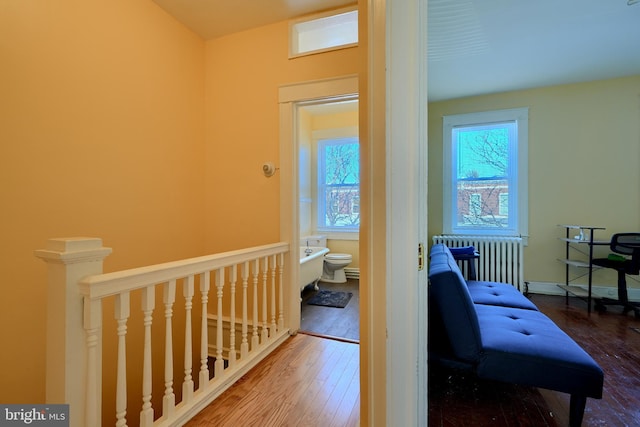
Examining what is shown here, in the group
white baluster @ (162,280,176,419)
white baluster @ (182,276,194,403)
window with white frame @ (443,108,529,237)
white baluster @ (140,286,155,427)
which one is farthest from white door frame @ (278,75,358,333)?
window with white frame @ (443,108,529,237)

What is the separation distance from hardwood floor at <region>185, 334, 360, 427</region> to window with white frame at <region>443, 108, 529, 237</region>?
2793 millimetres

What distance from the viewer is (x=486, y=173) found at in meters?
3.80

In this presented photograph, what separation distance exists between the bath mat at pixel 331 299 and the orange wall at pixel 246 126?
127cm

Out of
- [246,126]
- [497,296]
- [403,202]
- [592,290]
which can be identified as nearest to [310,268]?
[246,126]

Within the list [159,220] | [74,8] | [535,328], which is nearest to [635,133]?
[535,328]

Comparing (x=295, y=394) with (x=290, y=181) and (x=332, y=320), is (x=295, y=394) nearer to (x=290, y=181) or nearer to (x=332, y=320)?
(x=332, y=320)

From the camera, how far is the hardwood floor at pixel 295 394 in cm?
144

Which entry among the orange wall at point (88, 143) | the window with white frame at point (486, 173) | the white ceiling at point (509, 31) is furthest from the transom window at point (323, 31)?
the window with white frame at point (486, 173)

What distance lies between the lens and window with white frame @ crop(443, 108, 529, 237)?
3.61 meters

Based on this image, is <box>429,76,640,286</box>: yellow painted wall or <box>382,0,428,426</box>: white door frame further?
→ <box>429,76,640,286</box>: yellow painted wall

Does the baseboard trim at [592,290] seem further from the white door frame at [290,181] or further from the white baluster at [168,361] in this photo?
the white baluster at [168,361]

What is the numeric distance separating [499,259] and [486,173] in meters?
1.20

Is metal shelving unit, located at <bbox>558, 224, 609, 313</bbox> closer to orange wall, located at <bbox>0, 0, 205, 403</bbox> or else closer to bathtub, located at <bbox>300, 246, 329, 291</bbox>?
bathtub, located at <bbox>300, 246, 329, 291</bbox>

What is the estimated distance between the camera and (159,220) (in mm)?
2375
